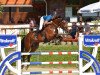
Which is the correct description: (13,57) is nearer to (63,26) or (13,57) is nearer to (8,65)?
(8,65)

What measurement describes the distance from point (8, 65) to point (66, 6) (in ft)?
86.5

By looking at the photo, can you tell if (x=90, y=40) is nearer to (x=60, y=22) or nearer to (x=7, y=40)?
(x=7, y=40)

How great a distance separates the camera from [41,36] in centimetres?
1877

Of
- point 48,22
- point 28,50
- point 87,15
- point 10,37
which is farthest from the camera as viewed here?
point 87,15

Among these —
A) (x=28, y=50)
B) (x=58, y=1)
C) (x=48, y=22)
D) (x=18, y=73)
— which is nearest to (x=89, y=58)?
(x=18, y=73)

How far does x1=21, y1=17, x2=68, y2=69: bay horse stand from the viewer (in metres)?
17.4

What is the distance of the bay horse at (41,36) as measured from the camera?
17438 millimetres

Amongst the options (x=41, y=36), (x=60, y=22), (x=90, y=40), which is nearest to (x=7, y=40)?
(x=90, y=40)

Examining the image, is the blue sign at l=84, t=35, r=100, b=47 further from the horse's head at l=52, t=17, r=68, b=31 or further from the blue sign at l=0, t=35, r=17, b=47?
the horse's head at l=52, t=17, r=68, b=31

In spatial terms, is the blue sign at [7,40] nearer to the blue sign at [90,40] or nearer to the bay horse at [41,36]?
the blue sign at [90,40]

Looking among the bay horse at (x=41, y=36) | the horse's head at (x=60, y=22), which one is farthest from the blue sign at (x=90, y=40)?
the horse's head at (x=60, y=22)

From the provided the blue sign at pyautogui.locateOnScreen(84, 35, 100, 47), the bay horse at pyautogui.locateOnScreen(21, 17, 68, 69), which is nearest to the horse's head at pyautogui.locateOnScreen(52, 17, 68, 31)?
the bay horse at pyautogui.locateOnScreen(21, 17, 68, 69)

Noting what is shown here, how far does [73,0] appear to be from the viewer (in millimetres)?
38375

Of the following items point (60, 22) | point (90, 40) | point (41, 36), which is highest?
point (90, 40)
